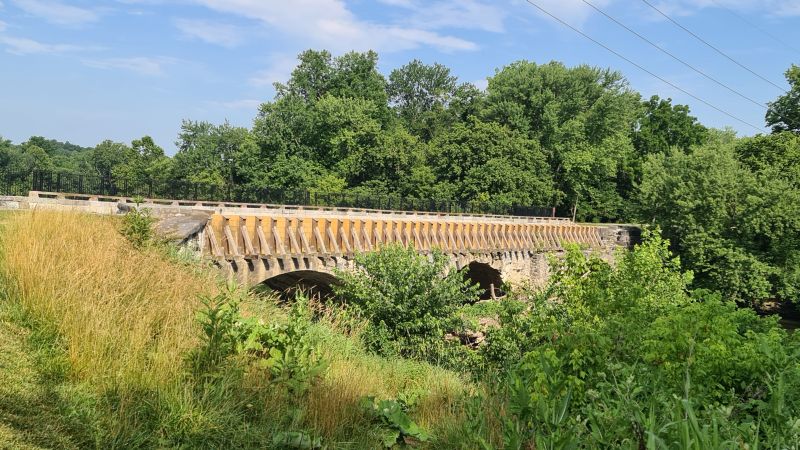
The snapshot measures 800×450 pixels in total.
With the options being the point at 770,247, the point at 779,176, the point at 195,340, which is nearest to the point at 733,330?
the point at 195,340

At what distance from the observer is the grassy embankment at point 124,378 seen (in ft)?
12.8

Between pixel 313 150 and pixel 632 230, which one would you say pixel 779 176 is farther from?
pixel 313 150

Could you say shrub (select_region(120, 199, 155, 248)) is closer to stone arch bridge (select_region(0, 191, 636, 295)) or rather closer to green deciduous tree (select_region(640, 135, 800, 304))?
stone arch bridge (select_region(0, 191, 636, 295))

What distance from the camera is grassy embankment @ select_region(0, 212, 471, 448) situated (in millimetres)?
3889

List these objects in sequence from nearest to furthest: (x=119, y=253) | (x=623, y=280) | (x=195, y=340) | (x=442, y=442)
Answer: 1. (x=442, y=442)
2. (x=195, y=340)
3. (x=119, y=253)
4. (x=623, y=280)

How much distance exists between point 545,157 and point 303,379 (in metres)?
48.4

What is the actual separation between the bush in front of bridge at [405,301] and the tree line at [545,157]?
24.7 metres

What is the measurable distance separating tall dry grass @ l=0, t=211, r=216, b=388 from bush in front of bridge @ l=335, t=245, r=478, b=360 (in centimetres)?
510

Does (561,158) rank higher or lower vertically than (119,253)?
higher

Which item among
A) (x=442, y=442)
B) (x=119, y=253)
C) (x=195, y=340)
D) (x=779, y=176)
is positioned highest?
(x=779, y=176)

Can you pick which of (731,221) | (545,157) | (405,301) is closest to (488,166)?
(545,157)

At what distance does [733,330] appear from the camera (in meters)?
4.41

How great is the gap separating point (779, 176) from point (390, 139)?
28.0 m

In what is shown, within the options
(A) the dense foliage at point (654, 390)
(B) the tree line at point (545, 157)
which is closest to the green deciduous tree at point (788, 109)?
(B) the tree line at point (545, 157)
